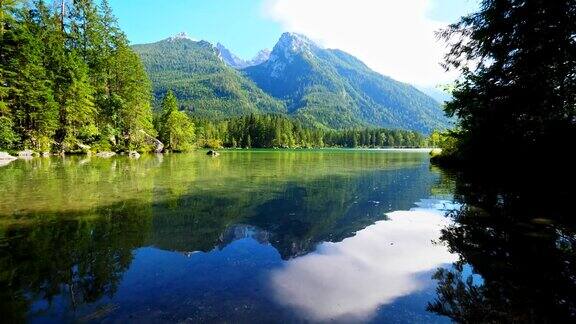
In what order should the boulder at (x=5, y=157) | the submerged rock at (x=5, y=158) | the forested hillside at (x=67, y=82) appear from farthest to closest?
1. the forested hillside at (x=67, y=82)
2. the boulder at (x=5, y=157)
3. the submerged rock at (x=5, y=158)

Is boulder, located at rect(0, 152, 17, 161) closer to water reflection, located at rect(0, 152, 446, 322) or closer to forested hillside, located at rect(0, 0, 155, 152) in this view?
forested hillside, located at rect(0, 0, 155, 152)

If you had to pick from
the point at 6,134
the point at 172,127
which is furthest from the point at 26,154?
the point at 172,127

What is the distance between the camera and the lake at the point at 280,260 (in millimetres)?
5820

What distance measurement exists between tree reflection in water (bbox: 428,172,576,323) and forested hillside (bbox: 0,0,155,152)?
42382mm

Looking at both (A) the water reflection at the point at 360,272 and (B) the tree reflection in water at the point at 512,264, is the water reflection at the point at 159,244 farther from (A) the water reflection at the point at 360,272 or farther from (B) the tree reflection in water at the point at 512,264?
(B) the tree reflection in water at the point at 512,264

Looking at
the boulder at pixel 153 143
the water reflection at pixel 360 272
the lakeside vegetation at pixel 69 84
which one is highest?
the lakeside vegetation at pixel 69 84

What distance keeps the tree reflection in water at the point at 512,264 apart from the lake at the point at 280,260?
1.3 inches

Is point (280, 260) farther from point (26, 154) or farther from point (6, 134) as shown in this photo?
point (26, 154)

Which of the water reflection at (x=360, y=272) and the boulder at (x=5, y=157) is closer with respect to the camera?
the water reflection at (x=360, y=272)

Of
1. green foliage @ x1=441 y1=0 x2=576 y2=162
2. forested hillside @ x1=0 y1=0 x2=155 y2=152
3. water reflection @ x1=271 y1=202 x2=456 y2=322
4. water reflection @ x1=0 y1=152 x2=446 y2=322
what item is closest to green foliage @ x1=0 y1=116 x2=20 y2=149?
forested hillside @ x1=0 y1=0 x2=155 y2=152

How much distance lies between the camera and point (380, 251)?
9.43 metres

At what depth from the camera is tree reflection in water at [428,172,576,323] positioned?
577 cm

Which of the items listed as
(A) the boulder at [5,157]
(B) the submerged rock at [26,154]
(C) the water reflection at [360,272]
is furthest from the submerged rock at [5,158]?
(C) the water reflection at [360,272]

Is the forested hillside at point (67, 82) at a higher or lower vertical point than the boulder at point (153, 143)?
higher
